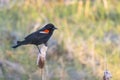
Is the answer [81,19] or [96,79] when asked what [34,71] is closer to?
[96,79]

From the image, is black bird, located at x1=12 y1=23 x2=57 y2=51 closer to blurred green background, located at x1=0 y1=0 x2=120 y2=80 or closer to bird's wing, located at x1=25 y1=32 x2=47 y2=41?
bird's wing, located at x1=25 y1=32 x2=47 y2=41

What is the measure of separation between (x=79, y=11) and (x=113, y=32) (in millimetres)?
719

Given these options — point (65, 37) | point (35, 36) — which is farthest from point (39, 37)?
point (65, 37)

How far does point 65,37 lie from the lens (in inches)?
273

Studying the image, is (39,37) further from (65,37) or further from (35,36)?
(65,37)

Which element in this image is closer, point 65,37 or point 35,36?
point 35,36

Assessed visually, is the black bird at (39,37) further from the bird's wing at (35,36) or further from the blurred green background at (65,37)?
the blurred green background at (65,37)

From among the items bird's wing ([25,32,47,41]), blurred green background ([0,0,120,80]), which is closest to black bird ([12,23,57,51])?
bird's wing ([25,32,47,41])

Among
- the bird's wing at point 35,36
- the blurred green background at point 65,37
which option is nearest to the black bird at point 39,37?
the bird's wing at point 35,36

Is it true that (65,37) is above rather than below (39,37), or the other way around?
below

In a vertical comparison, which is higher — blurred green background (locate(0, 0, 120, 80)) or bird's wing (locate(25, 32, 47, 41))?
bird's wing (locate(25, 32, 47, 41))

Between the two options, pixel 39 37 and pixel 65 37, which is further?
pixel 65 37

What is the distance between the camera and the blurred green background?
6.30m

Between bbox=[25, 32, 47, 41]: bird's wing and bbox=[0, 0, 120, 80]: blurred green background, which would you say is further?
bbox=[0, 0, 120, 80]: blurred green background
